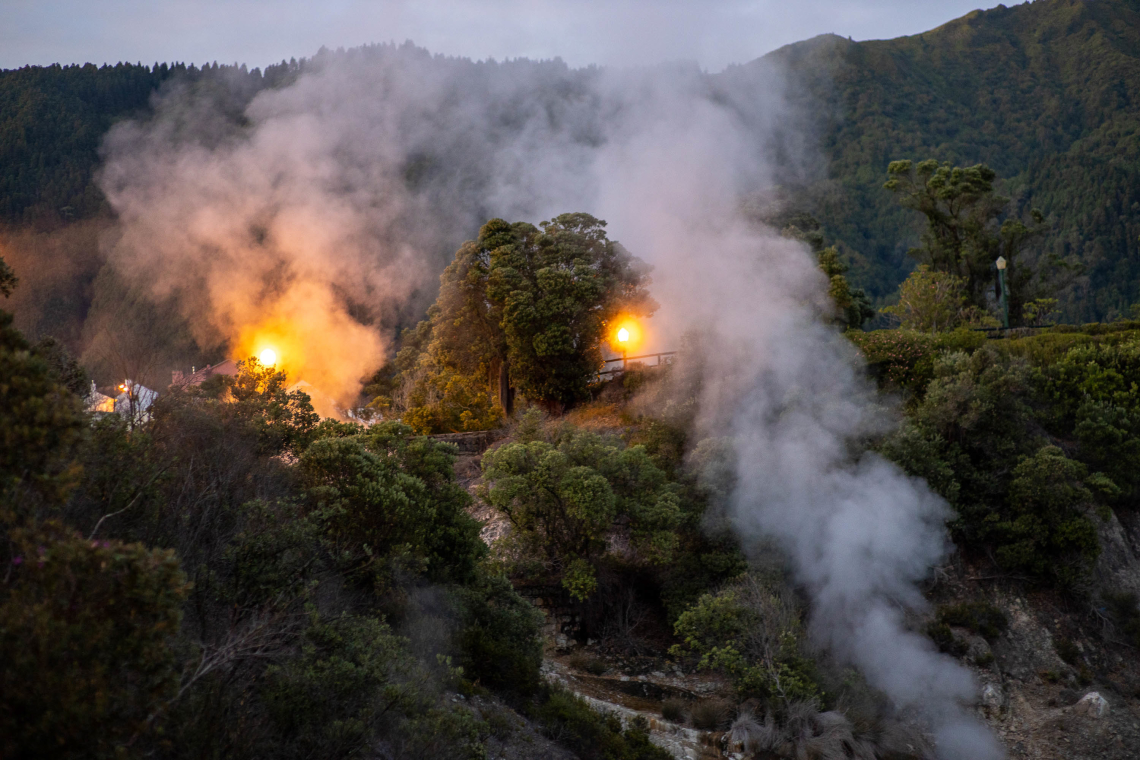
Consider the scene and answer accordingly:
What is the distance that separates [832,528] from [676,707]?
4975 mm

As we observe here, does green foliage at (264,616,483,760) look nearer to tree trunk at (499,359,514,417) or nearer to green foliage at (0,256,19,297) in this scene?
green foliage at (0,256,19,297)

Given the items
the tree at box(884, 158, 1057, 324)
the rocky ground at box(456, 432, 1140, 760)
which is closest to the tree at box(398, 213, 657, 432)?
the rocky ground at box(456, 432, 1140, 760)

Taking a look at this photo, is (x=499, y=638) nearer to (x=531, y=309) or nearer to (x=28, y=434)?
(x=28, y=434)

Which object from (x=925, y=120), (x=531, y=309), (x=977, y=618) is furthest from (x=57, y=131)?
(x=925, y=120)

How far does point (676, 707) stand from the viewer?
1354 centimetres

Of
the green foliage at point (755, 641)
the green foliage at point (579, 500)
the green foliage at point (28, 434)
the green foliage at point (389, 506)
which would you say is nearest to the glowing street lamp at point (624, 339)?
the green foliage at point (579, 500)

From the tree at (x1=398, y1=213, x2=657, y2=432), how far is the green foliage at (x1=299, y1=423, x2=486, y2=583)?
1010 centimetres

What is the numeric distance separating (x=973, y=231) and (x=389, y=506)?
30244 mm

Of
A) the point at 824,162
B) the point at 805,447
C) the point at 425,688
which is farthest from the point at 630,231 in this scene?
the point at 824,162

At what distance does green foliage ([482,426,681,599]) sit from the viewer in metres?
15.8

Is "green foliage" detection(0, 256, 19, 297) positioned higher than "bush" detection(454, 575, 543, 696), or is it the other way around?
"green foliage" detection(0, 256, 19, 297)

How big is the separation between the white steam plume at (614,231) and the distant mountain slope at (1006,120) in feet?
24.0

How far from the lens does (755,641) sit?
13.7m

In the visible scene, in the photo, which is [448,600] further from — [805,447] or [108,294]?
[108,294]
